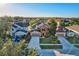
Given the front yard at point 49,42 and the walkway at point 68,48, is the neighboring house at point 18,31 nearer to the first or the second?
the front yard at point 49,42

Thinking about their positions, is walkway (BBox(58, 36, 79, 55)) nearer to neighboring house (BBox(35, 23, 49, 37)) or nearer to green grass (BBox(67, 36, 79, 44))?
green grass (BBox(67, 36, 79, 44))

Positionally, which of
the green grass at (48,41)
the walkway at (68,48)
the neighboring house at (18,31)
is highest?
the neighboring house at (18,31)

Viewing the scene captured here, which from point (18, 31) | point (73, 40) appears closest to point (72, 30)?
point (73, 40)

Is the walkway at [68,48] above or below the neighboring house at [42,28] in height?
below

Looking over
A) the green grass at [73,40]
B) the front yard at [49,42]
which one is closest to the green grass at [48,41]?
the front yard at [49,42]

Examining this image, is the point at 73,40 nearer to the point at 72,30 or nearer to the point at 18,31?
the point at 72,30

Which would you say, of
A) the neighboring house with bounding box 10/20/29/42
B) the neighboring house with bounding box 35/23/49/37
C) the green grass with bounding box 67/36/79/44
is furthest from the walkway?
the neighboring house with bounding box 10/20/29/42

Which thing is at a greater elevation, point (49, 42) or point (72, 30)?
point (72, 30)

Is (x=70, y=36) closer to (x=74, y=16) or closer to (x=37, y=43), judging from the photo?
(x=74, y=16)
